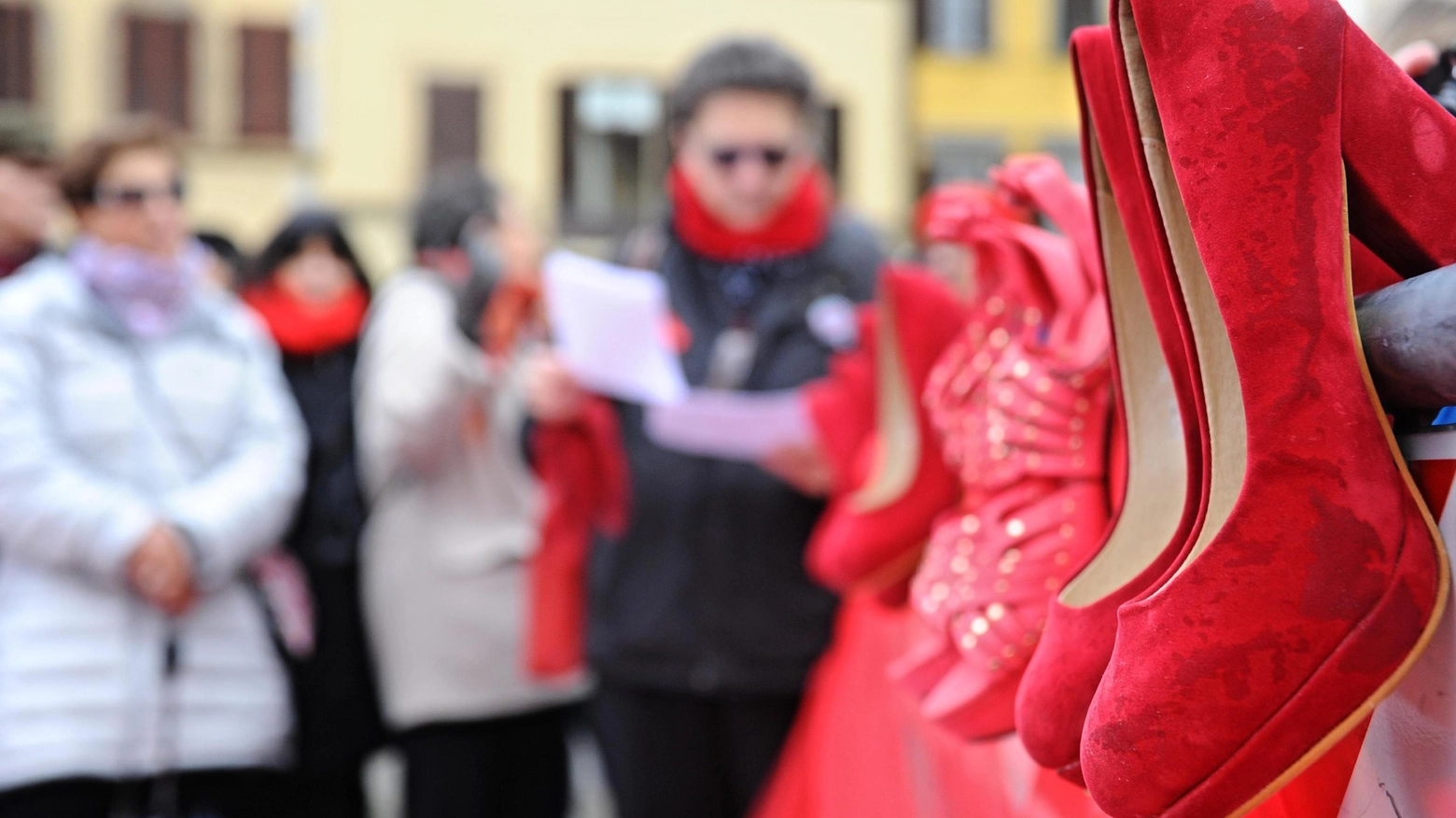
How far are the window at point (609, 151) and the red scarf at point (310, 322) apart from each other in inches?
454

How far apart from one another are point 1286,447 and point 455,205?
2837 mm

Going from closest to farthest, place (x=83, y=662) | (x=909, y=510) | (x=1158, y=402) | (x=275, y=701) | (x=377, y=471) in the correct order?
(x=1158, y=402) < (x=909, y=510) < (x=83, y=662) < (x=275, y=701) < (x=377, y=471)

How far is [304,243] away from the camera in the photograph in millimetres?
3535

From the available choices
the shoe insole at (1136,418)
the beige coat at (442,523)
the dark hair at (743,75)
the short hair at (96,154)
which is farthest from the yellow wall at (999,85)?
the shoe insole at (1136,418)

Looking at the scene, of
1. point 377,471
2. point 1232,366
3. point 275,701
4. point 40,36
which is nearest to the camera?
point 1232,366

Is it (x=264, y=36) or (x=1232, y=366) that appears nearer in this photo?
(x=1232, y=366)

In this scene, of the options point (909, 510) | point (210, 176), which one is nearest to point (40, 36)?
point (210, 176)

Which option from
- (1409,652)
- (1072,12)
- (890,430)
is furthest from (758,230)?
(1072,12)

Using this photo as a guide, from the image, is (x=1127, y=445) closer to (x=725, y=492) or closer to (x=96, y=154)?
(x=725, y=492)

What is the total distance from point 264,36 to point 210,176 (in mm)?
1516

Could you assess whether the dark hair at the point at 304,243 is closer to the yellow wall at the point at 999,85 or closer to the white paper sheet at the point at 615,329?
the white paper sheet at the point at 615,329

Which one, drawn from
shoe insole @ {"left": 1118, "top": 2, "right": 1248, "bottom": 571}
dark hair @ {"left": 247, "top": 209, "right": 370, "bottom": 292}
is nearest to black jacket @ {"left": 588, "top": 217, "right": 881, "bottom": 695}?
dark hair @ {"left": 247, "top": 209, "right": 370, "bottom": 292}

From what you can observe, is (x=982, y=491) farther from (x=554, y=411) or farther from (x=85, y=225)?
(x=85, y=225)

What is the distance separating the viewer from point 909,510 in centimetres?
150
